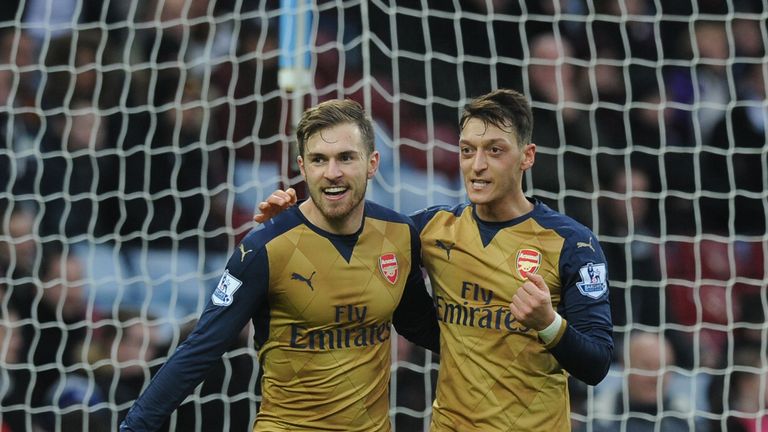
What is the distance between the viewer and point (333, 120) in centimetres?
292

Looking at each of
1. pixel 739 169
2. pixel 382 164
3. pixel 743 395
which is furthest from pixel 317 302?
pixel 739 169

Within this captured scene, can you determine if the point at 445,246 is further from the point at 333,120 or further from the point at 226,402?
the point at 226,402

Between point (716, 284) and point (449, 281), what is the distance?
2202mm

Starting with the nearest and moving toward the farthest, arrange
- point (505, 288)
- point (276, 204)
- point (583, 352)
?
point (583, 352) → point (505, 288) → point (276, 204)

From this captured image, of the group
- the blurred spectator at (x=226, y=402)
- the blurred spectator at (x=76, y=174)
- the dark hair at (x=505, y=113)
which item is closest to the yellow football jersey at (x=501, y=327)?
the dark hair at (x=505, y=113)

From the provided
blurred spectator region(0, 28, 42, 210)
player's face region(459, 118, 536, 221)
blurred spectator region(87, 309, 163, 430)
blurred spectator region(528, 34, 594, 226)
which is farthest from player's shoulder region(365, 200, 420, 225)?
blurred spectator region(0, 28, 42, 210)

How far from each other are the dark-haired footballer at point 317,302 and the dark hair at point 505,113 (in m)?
0.32

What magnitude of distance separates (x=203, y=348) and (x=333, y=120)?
2.44ft

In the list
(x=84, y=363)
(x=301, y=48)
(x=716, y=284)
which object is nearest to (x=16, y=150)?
(x=84, y=363)

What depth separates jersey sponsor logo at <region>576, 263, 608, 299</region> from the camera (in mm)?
2891

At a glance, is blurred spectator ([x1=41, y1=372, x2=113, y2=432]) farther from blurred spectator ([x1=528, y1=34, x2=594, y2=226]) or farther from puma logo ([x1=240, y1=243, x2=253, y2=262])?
blurred spectator ([x1=528, y1=34, x2=594, y2=226])

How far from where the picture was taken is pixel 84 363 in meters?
4.64

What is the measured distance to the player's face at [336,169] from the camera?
2.88 m

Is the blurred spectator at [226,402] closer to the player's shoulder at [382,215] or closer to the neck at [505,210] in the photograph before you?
the player's shoulder at [382,215]
